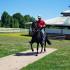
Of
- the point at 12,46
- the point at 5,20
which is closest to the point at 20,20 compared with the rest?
the point at 5,20

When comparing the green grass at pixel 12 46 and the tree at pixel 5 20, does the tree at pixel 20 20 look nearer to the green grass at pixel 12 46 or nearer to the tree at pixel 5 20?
the tree at pixel 5 20

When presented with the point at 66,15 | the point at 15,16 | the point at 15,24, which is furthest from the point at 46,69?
the point at 15,16

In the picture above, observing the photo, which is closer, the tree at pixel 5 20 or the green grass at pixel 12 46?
the green grass at pixel 12 46

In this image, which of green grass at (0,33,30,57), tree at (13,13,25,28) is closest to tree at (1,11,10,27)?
Answer: tree at (13,13,25,28)

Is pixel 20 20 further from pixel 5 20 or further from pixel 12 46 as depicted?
pixel 12 46

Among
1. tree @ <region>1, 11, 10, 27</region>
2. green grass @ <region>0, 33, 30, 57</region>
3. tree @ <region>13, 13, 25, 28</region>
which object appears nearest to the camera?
green grass @ <region>0, 33, 30, 57</region>

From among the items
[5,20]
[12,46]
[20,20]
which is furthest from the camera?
[20,20]

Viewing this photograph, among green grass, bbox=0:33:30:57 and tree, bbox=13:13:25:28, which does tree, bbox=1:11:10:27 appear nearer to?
tree, bbox=13:13:25:28

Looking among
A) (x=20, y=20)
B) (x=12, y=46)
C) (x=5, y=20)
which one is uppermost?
(x=5, y=20)

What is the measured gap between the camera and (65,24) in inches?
2108

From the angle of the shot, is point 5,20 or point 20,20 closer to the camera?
point 5,20

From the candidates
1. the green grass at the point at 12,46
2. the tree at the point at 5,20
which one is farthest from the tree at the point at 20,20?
the green grass at the point at 12,46

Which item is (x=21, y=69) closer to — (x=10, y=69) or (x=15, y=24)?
(x=10, y=69)

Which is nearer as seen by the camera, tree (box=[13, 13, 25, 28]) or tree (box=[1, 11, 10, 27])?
tree (box=[1, 11, 10, 27])
